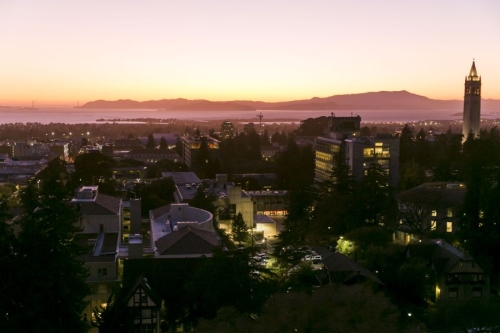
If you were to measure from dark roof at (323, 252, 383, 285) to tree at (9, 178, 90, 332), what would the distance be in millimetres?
8404

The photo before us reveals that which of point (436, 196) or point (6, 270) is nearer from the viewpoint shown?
point (6, 270)

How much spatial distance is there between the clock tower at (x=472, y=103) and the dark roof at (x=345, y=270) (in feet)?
169

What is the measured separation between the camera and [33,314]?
12.8 meters

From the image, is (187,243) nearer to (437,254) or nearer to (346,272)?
(346,272)

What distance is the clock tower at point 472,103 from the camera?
2633 inches

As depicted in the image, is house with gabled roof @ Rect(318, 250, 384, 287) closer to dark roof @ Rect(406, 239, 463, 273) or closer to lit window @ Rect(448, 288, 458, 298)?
dark roof @ Rect(406, 239, 463, 273)

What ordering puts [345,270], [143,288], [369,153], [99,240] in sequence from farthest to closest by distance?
[369,153] → [99,240] → [345,270] → [143,288]

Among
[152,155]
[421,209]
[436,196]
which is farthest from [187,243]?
[152,155]

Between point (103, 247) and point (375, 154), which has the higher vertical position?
point (375, 154)

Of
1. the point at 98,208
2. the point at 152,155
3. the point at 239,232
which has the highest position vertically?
the point at 98,208

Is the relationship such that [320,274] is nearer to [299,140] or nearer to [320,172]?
[320,172]

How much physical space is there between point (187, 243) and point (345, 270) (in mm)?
5566

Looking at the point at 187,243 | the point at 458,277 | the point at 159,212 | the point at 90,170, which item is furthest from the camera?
the point at 90,170

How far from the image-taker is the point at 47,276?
517 inches
